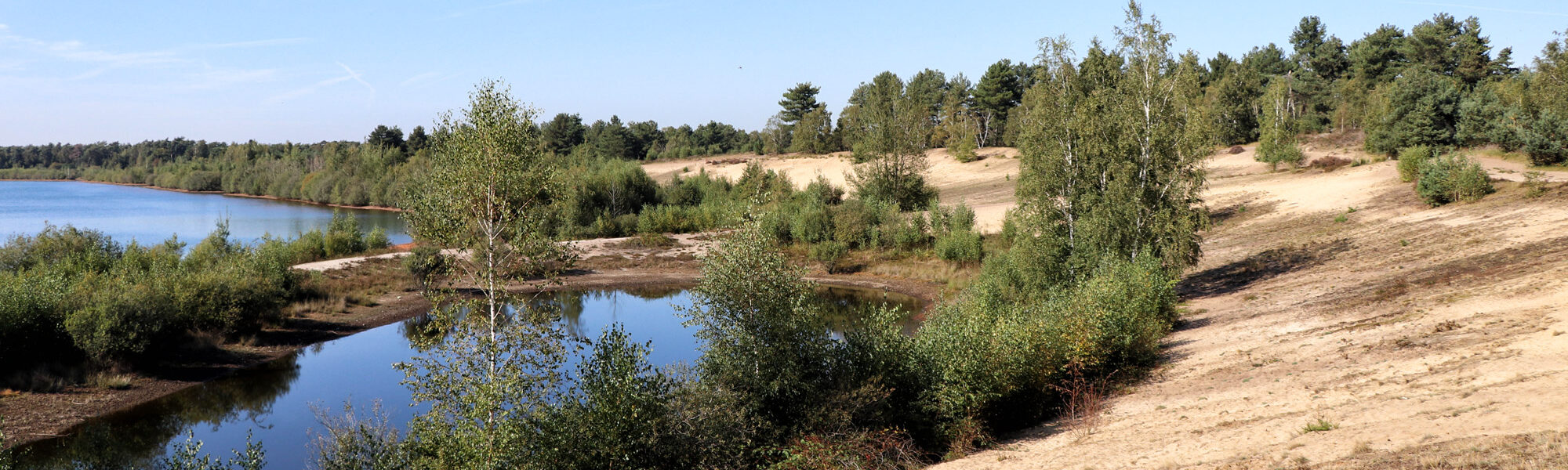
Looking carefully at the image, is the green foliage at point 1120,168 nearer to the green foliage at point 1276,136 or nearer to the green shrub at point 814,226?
the green shrub at point 814,226

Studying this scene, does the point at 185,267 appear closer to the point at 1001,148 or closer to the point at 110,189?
the point at 1001,148

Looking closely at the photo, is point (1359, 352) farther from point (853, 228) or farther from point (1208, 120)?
point (853, 228)

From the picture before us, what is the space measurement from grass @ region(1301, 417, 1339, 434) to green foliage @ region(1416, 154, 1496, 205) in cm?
2365

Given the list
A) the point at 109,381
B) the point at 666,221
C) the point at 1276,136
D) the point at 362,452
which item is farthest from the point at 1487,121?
the point at 109,381

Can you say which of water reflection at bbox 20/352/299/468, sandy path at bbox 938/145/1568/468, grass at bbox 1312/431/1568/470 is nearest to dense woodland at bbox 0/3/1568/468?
sandy path at bbox 938/145/1568/468

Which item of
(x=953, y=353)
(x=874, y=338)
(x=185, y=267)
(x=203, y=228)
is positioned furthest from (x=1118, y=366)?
(x=203, y=228)

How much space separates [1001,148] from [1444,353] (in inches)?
2636

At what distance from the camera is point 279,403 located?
72.6 ft


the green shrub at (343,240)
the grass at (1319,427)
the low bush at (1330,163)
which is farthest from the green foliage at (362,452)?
the low bush at (1330,163)

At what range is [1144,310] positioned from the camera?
21000 millimetres

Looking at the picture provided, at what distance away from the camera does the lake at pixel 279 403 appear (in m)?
18.0

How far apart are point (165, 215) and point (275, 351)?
67.7m

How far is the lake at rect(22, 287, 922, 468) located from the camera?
17953 mm

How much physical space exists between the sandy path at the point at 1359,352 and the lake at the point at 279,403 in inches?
250
